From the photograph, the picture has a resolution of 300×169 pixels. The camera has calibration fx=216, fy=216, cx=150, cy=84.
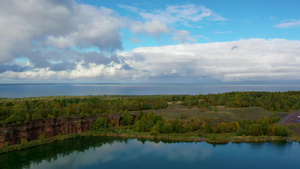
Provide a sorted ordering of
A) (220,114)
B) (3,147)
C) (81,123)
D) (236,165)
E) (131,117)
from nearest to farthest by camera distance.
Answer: (236,165)
(3,147)
(81,123)
(131,117)
(220,114)

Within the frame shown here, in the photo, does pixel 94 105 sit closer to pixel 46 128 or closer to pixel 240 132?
pixel 46 128

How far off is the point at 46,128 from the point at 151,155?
29038mm

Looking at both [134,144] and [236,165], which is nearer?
[236,165]

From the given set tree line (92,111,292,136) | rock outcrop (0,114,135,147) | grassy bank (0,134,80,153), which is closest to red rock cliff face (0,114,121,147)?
rock outcrop (0,114,135,147)

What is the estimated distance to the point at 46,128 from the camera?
56.1 metres

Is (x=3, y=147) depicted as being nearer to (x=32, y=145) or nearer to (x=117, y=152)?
(x=32, y=145)

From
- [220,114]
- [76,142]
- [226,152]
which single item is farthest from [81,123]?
[220,114]

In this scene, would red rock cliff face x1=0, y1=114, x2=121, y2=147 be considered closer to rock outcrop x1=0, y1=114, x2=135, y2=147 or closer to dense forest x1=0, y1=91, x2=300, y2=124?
rock outcrop x1=0, y1=114, x2=135, y2=147

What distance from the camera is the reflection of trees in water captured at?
4175cm

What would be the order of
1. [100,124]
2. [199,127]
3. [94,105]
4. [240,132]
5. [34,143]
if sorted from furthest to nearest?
[94,105] < [100,124] < [199,127] < [240,132] < [34,143]

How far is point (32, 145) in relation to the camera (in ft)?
163

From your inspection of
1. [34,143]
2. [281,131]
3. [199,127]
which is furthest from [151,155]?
[281,131]

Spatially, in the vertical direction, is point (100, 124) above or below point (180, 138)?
above

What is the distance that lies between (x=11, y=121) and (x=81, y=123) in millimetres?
17807
